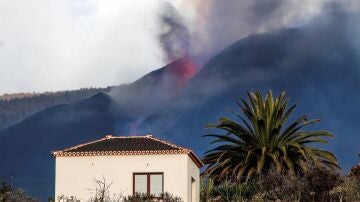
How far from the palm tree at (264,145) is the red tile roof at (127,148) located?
14.8 ft

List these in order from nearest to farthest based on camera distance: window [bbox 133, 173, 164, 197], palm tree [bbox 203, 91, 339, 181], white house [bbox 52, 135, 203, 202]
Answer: window [bbox 133, 173, 164, 197]
white house [bbox 52, 135, 203, 202]
palm tree [bbox 203, 91, 339, 181]

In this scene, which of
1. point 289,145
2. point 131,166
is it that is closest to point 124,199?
point 131,166

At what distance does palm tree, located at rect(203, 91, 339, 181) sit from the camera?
59094mm

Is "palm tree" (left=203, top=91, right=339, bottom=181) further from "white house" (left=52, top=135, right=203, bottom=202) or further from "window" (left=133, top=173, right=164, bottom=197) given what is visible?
"window" (left=133, top=173, right=164, bottom=197)

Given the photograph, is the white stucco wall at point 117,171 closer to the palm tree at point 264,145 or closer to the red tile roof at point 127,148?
the red tile roof at point 127,148

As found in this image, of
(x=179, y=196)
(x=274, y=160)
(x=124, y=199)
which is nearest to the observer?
(x=124, y=199)

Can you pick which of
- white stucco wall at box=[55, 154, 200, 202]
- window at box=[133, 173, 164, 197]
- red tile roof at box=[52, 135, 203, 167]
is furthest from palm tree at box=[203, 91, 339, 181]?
window at box=[133, 173, 164, 197]

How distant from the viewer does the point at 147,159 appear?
54.2 meters

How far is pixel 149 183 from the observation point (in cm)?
5391

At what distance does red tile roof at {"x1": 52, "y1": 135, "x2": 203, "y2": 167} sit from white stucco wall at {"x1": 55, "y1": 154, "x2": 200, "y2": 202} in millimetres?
271

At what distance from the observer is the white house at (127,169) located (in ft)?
177

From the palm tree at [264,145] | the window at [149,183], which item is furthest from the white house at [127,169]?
the palm tree at [264,145]

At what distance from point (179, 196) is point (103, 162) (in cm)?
478

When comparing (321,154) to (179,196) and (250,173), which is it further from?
(179,196)
